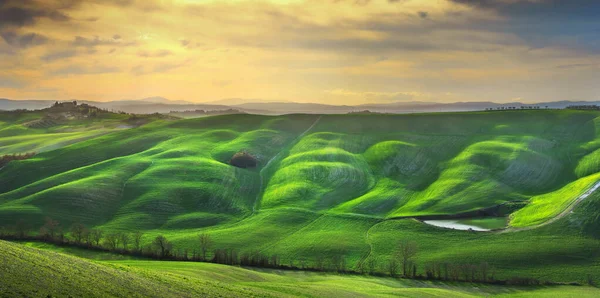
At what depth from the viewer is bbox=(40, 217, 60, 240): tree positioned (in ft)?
339

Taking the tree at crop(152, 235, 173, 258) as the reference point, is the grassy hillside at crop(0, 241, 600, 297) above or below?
above

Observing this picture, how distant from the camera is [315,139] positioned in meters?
194

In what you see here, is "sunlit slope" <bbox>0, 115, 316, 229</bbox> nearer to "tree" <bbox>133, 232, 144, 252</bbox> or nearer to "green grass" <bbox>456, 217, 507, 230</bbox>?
"tree" <bbox>133, 232, 144, 252</bbox>

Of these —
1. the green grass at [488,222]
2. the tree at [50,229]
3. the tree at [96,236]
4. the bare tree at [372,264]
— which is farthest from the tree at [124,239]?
the green grass at [488,222]

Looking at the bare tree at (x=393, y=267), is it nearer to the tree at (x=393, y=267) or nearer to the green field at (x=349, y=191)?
the tree at (x=393, y=267)

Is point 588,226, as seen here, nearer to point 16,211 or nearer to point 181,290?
point 181,290

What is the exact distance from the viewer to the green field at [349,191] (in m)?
99.4

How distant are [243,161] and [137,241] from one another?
71887mm

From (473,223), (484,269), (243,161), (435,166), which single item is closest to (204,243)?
(484,269)

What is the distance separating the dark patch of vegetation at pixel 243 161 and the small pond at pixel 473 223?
237 ft

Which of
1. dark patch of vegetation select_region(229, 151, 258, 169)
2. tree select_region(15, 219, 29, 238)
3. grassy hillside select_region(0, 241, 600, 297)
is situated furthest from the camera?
dark patch of vegetation select_region(229, 151, 258, 169)

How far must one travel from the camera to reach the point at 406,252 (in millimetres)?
90688

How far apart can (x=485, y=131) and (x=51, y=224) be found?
6198 inches

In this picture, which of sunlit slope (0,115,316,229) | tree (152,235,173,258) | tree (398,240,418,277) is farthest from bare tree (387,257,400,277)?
sunlit slope (0,115,316,229)
